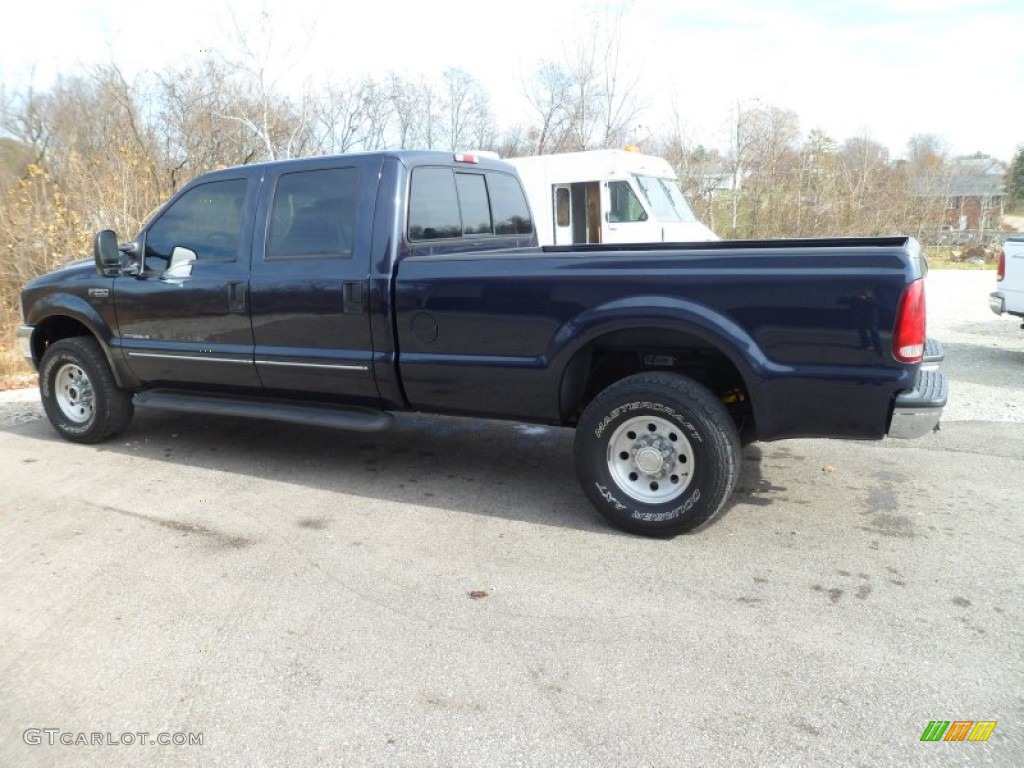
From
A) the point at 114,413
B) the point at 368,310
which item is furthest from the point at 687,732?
the point at 114,413

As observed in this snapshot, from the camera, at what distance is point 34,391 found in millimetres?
8352

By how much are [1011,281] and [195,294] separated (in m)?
9.13

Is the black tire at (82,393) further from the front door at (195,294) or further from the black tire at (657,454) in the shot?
the black tire at (657,454)

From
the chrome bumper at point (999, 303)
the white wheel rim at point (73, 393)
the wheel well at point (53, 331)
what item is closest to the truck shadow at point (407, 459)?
the white wheel rim at point (73, 393)

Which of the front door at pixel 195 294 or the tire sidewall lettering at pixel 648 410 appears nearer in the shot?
the tire sidewall lettering at pixel 648 410

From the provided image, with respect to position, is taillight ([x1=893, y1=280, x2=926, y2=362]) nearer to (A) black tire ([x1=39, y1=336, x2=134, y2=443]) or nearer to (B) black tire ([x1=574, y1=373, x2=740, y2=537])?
(B) black tire ([x1=574, y1=373, x2=740, y2=537])

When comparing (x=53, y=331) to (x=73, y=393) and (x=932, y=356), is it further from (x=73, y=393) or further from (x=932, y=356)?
(x=932, y=356)

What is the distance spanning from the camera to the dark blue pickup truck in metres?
3.69

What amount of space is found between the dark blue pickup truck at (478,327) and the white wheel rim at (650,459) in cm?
1

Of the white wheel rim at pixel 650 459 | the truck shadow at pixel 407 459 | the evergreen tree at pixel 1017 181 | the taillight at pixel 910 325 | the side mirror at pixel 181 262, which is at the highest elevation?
the evergreen tree at pixel 1017 181

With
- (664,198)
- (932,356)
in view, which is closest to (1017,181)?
(664,198)

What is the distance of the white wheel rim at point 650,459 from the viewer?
13.4 feet

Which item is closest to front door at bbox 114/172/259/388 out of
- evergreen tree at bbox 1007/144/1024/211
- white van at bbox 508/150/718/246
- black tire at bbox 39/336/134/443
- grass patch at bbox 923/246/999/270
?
black tire at bbox 39/336/134/443

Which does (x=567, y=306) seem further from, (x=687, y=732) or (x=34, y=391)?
(x=34, y=391)
